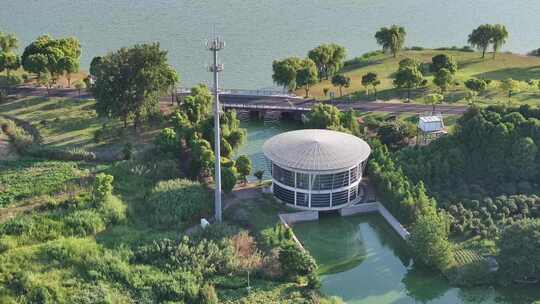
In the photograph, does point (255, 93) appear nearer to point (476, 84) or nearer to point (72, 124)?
point (72, 124)

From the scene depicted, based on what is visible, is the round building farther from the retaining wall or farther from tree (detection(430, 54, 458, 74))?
tree (detection(430, 54, 458, 74))

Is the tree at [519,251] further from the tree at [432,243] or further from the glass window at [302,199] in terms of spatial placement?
the glass window at [302,199]

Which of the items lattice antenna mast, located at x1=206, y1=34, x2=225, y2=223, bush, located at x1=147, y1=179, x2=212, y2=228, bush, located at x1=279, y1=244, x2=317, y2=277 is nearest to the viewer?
bush, located at x1=279, y1=244, x2=317, y2=277

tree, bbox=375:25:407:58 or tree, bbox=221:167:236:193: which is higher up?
tree, bbox=375:25:407:58

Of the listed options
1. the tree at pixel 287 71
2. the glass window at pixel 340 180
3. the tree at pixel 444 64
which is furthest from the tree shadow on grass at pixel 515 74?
the glass window at pixel 340 180

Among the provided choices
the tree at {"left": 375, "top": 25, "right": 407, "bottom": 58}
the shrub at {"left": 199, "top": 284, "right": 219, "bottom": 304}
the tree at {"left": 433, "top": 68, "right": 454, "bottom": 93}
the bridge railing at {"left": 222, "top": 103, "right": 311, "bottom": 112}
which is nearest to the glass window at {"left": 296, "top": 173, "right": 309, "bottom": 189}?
the shrub at {"left": 199, "top": 284, "right": 219, "bottom": 304}

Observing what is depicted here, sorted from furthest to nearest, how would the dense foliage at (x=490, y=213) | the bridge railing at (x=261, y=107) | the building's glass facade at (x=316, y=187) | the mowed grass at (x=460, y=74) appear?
the mowed grass at (x=460, y=74), the bridge railing at (x=261, y=107), the building's glass facade at (x=316, y=187), the dense foliage at (x=490, y=213)

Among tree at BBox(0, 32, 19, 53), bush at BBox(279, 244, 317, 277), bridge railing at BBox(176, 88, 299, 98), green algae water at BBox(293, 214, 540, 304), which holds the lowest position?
green algae water at BBox(293, 214, 540, 304)

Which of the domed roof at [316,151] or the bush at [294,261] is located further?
the domed roof at [316,151]
